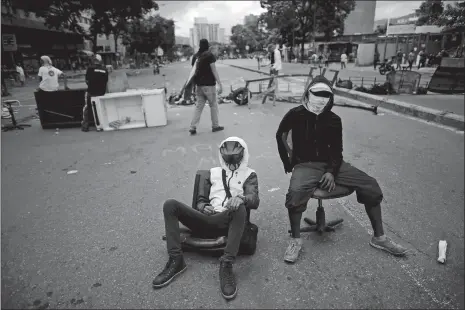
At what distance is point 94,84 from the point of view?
7641 millimetres

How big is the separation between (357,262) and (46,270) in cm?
284

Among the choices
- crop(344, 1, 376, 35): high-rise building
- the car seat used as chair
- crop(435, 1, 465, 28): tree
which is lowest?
the car seat used as chair

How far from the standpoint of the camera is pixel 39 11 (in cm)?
2542

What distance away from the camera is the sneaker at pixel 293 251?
2.70 meters

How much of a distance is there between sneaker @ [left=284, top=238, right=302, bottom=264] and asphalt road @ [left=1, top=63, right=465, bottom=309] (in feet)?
0.23

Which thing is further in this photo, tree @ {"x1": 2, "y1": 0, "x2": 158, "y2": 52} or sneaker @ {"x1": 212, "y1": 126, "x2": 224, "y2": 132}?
tree @ {"x1": 2, "y1": 0, "x2": 158, "y2": 52}

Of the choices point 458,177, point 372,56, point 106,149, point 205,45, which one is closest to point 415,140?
point 458,177

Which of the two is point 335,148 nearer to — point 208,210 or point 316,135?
point 316,135

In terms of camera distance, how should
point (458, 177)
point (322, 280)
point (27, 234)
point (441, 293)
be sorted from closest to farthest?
1. point (441, 293)
2. point (322, 280)
3. point (27, 234)
4. point (458, 177)

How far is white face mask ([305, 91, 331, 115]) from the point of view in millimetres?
2834

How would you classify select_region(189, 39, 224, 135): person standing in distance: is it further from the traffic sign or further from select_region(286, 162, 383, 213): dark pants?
the traffic sign

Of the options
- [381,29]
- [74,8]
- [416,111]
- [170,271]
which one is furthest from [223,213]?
[381,29]

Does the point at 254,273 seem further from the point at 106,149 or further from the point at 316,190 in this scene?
the point at 106,149

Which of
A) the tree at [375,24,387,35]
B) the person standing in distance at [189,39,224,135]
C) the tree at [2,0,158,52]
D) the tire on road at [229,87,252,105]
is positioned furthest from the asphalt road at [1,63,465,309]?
the tree at [375,24,387,35]
